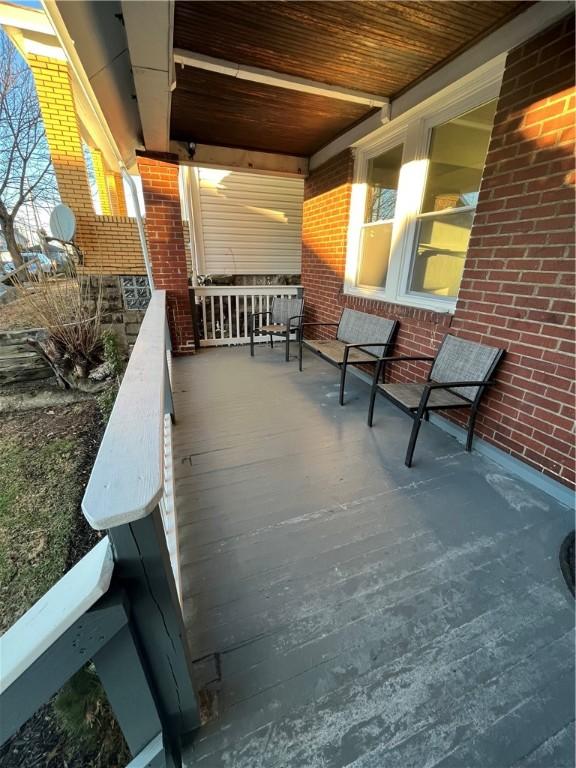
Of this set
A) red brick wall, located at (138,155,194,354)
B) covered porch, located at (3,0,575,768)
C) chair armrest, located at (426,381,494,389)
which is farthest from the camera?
red brick wall, located at (138,155,194,354)

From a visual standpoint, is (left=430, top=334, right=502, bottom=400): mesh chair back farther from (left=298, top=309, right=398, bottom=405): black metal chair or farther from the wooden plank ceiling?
the wooden plank ceiling

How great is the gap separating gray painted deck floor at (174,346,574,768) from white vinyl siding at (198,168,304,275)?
4.18 meters

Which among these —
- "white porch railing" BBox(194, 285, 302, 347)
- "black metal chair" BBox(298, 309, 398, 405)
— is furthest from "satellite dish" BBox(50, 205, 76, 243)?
"black metal chair" BBox(298, 309, 398, 405)

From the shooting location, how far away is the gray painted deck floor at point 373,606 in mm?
948

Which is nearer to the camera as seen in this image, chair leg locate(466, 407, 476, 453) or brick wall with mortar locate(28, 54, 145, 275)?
chair leg locate(466, 407, 476, 453)

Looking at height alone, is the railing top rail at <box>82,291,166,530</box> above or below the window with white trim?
below

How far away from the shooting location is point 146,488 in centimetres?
64

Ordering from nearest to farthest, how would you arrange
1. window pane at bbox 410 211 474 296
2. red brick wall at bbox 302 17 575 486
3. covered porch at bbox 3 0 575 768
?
1. covered porch at bbox 3 0 575 768
2. red brick wall at bbox 302 17 575 486
3. window pane at bbox 410 211 474 296

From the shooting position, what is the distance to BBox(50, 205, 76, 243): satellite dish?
508 cm

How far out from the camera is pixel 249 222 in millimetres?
5625

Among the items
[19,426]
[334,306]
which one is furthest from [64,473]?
[334,306]

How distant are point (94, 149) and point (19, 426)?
6.83m

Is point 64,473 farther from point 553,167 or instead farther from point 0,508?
point 553,167

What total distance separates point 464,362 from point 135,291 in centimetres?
485
